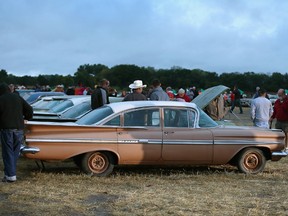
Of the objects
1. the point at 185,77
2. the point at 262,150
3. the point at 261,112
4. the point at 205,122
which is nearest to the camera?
the point at 205,122

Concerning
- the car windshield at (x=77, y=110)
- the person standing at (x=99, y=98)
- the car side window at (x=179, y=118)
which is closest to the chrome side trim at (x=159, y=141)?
the car side window at (x=179, y=118)

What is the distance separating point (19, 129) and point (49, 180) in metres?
0.95

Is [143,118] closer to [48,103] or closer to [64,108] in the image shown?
[64,108]

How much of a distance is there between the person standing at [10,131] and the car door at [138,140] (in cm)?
165

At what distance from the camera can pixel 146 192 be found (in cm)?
730

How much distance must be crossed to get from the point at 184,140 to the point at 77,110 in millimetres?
4556

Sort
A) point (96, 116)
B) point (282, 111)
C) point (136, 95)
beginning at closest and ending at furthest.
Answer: point (96, 116) → point (136, 95) → point (282, 111)

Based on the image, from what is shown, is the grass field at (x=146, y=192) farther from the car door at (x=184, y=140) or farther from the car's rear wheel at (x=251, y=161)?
the car door at (x=184, y=140)

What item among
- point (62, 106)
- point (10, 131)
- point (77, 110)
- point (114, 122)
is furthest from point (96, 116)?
point (62, 106)

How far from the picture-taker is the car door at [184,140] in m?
8.62

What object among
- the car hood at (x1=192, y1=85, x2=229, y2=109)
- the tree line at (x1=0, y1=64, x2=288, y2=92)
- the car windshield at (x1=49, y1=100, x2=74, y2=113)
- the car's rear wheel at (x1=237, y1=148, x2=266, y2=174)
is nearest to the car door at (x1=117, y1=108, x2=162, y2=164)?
the car's rear wheel at (x1=237, y1=148, x2=266, y2=174)

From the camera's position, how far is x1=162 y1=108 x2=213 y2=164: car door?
862 cm

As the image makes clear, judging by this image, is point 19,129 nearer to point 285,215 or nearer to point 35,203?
point 35,203

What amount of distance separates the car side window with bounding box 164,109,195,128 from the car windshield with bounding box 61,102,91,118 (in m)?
3.81
